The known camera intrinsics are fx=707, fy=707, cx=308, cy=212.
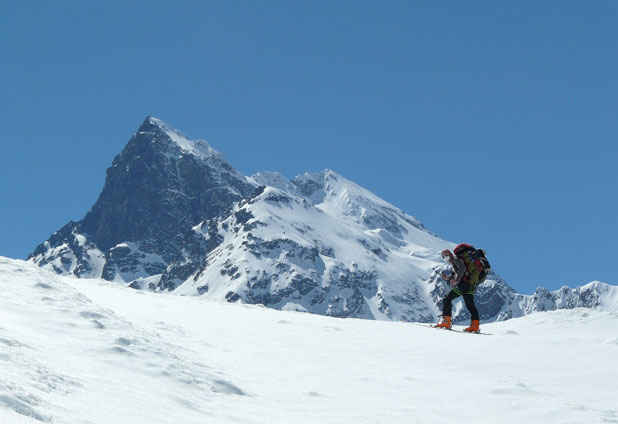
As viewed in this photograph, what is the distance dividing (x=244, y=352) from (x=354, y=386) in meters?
2.73

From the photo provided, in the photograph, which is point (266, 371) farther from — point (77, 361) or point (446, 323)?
point (446, 323)

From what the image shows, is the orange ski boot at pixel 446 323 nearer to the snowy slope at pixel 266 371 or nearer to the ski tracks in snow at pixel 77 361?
the snowy slope at pixel 266 371

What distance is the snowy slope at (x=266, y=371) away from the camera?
670 cm

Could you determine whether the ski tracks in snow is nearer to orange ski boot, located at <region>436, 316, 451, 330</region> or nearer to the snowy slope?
the snowy slope

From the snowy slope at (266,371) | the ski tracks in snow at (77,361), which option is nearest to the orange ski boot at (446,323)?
the snowy slope at (266,371)

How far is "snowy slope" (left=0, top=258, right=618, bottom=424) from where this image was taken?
6695mm

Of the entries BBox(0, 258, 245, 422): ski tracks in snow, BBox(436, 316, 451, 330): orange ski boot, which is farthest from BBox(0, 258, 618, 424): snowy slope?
BBox(436, 316, 451, 330): orange ski boot

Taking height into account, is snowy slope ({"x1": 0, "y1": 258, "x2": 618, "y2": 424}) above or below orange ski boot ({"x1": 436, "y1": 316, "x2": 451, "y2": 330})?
→ below

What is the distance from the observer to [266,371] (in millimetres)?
9734

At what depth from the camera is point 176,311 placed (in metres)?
15.6

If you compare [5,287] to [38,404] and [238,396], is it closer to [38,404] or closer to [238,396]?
[238,396]

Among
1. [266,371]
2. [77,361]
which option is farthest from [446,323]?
[77,361]

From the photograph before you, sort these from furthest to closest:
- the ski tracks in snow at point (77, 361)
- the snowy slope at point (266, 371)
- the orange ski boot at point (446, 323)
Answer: the orange ski boot at point (446, 323), the snowy slope at point (266, 371), the ski tracks in snow at point (77, 361)

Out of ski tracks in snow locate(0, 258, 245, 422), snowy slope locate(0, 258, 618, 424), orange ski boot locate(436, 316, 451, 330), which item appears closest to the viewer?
ski tracks in snow locate(0, 258, 245, 422)
